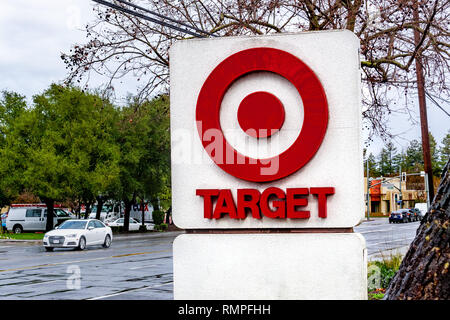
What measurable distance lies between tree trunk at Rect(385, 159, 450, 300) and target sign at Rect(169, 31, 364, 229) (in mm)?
1097

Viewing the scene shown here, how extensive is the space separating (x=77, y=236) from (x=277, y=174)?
20737mm

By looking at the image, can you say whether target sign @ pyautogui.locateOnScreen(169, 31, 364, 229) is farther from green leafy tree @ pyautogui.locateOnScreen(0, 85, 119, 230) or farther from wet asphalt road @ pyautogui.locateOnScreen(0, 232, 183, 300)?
green leafy tree @ pyautogui.locateOnScreen(0, 85, 119, 230)

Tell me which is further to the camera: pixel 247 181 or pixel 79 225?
pixel 79 225

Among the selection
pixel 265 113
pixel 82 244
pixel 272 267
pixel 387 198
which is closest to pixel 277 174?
pixel 265 113

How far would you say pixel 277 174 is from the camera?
4.34 meters

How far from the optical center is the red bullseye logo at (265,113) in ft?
14.2

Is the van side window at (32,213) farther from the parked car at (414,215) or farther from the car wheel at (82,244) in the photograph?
the parked car at (414,215)

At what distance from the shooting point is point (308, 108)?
4316 mm

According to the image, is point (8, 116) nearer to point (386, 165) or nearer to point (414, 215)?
point (414, 215)

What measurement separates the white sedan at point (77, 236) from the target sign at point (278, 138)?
20219 millimetres

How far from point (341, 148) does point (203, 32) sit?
6.33m

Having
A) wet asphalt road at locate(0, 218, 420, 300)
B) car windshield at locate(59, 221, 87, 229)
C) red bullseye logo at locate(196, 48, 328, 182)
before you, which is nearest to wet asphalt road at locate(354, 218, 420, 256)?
wet asphalt road at locate(0, 218, 420, 300)

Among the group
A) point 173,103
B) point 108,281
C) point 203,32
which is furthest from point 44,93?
point 173,103
